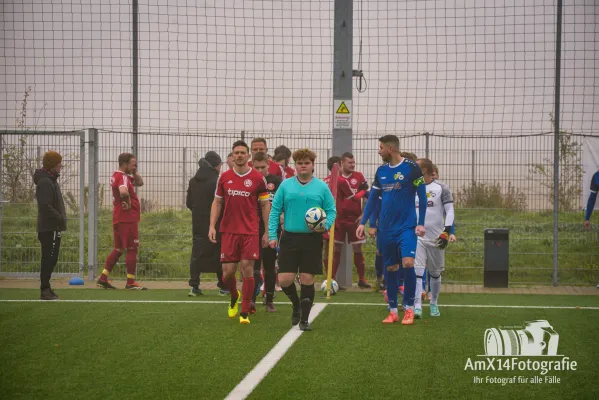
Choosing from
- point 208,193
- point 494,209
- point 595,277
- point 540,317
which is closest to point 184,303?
point 208,193

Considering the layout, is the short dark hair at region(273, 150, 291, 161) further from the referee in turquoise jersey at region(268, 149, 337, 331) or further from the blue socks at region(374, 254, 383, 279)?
the referee in turquoise jersey at region(268, 149, 337, 331)

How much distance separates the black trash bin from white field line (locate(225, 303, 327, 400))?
20.2ft

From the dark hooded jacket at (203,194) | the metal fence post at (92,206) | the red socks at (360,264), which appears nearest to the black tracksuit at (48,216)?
the dark hooded jacket at (203,194)

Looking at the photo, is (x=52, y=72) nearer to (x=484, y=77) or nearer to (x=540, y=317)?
(x=484, y=77)

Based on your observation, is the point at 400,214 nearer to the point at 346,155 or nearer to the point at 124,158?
the point at 346,155

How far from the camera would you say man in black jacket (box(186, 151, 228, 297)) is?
13.8 metres

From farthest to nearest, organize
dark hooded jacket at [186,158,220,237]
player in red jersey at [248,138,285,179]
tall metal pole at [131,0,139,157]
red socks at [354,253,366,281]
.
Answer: tall metal pole at [131,0,139,157] → red socks at [354,253,366,281] → dark hooded jacket at [186,158,220,237] → player in red jersey at [248,138,285,179]

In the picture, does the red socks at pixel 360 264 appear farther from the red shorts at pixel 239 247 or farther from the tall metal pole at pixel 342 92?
the red shorts at pixel 239 247

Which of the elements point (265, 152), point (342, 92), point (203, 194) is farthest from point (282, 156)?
point (342, 92)

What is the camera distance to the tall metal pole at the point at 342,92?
15164 mm

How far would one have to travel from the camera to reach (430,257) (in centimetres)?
1136

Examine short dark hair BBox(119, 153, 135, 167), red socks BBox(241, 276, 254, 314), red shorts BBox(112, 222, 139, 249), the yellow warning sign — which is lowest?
red socks BBox(241, 276, 254, 314)

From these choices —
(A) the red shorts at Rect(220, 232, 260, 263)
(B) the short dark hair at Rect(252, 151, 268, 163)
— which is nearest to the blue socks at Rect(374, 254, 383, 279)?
(B) the short dark hair at Rect(252, 151, 268, 163)

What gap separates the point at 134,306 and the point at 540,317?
527 cm
